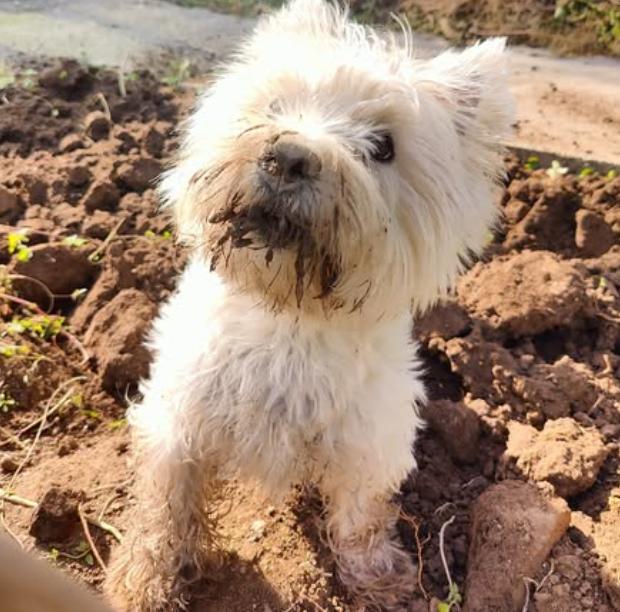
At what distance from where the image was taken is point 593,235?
188 inches

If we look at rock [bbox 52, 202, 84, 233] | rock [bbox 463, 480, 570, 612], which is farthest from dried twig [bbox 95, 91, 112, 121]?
rock [bbox 463, 480, 570, 612]

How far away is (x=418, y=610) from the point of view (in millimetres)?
3191

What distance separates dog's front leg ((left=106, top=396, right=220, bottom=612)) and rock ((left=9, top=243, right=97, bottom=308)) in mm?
1372

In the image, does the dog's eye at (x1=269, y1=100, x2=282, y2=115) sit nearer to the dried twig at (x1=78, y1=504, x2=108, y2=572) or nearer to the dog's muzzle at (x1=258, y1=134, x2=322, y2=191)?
the dog's muzzle at (x1=258, y1=134, x2=322, y2=191)

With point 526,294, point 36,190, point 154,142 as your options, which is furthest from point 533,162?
point 36,190

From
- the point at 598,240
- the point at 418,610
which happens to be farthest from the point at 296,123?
the point at 598,240

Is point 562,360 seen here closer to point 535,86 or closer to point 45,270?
point 45,270

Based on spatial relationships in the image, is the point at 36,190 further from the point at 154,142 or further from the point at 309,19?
the point at 309,19

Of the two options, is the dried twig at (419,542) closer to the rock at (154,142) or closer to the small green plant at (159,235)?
the small green plant at (159,235)

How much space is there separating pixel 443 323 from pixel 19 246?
212 centimetres

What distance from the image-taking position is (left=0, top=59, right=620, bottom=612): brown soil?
321cm

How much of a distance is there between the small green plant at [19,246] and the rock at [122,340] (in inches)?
18.6

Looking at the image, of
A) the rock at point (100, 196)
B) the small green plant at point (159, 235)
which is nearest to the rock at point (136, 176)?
the rock at point (100, 196)

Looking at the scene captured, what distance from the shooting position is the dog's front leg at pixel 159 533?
2975 mm
